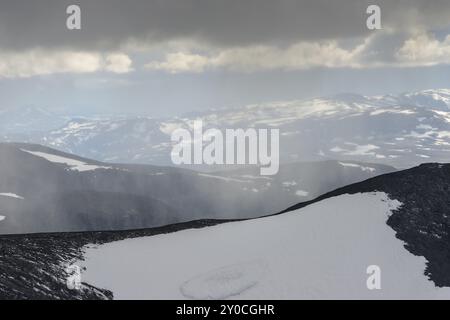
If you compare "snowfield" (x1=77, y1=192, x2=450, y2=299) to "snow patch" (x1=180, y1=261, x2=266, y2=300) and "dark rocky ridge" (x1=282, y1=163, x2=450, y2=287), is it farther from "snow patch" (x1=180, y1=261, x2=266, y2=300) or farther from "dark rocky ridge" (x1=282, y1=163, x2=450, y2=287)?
"dark rocky ridge" (x1=282, y1=163, x2=450, y2=287)

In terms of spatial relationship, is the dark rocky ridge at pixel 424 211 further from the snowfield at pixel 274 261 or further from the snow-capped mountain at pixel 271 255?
the snowfield at pixel 274 261

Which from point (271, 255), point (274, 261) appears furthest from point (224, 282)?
point (271, 255)

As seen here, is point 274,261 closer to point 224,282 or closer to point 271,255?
point 271,255

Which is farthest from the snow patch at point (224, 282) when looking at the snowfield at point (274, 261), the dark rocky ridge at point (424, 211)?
the dark rocky ridge at point (424, 211)

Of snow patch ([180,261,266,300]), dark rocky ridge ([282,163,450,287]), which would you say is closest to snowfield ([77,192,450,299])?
snow patch ([180,261,266,300])

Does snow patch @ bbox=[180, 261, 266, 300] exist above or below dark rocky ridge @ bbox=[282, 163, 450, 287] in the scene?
below
